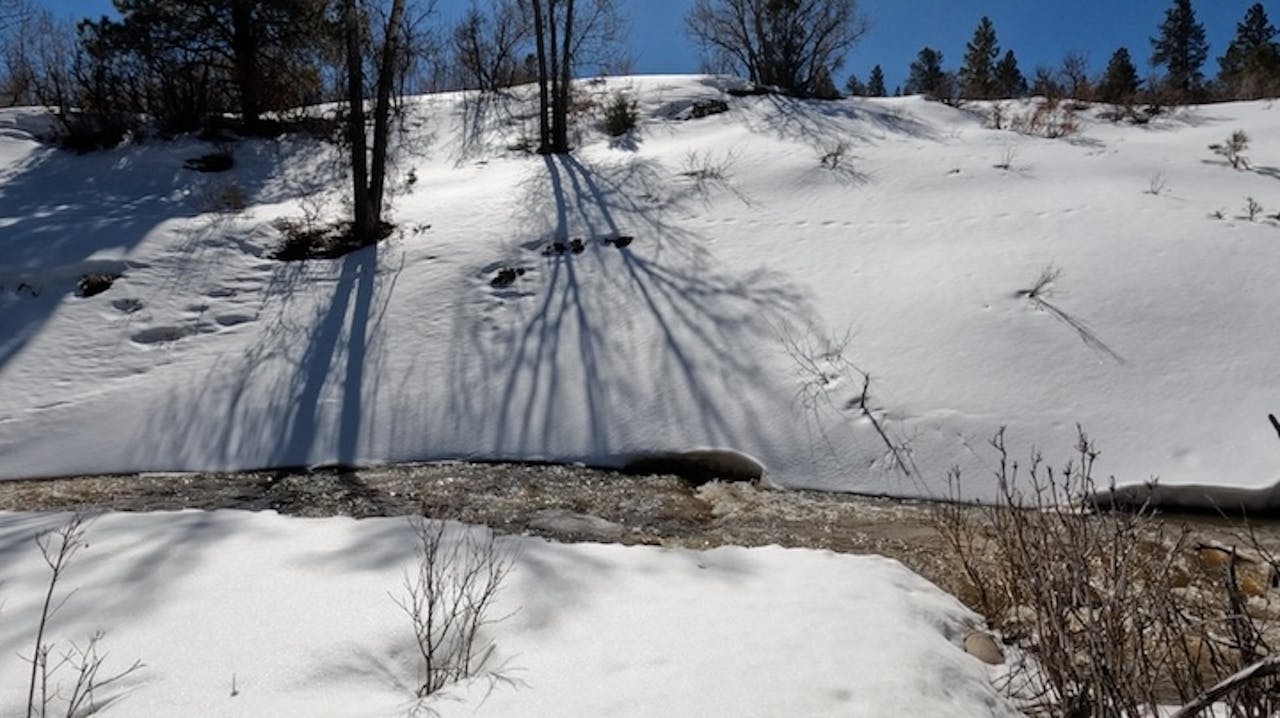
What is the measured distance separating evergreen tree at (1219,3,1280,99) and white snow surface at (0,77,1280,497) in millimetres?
9712

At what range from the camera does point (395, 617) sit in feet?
8.34

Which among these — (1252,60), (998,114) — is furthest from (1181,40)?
(998,114)

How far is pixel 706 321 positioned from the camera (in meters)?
6.77

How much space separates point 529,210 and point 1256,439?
Result: 8158 mm

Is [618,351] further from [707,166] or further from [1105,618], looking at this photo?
[707,166]

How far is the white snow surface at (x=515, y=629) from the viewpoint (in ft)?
6.69

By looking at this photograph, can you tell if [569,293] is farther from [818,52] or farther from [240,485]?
[818,52]

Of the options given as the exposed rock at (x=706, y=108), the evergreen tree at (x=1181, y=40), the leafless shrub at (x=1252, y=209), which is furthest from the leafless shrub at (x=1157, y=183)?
the evergreen tree at (x=1181, y=40)

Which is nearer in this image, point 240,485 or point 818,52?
point 240,485

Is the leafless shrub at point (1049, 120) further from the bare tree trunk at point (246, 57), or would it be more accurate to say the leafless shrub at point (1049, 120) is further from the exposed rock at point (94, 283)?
the bare tree trunk at point (246, 57)

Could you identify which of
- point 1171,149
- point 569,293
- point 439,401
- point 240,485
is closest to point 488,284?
point 569,293

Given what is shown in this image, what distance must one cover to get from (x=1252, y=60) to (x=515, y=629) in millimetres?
32799

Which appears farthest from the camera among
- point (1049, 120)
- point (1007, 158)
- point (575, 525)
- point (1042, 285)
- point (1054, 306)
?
point (1049, 120)

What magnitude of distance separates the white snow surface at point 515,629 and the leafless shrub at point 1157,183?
701 centimetres
